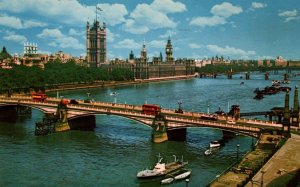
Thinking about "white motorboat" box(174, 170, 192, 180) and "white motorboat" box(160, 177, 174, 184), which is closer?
"white motorboat" box(160, 177, 174, 184)

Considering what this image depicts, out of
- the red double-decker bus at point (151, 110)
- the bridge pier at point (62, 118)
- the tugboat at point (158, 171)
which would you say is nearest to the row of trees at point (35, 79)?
the bridge pier at point (62, 118)

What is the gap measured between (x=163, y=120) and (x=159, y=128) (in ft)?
4.86

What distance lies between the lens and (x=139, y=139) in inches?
2827

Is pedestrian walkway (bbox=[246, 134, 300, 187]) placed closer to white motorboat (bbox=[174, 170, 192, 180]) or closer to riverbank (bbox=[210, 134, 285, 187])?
riverbank (bbox=[210, 134, 285, 187])

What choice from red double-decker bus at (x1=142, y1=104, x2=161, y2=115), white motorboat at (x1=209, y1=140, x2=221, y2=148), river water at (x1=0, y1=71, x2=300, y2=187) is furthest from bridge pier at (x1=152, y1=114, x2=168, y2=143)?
white motorboat at (x1=209, y1=140, x2=221, y2=148)

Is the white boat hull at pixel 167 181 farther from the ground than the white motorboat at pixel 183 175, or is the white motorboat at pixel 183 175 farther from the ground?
the white motorboat at pixel 183 175

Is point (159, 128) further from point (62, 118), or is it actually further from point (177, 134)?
point (62, 118)

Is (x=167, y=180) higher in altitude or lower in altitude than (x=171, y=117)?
lower

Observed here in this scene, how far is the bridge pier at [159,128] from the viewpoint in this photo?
67.6 m

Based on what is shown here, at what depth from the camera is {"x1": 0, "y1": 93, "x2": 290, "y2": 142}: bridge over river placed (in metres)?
63.2

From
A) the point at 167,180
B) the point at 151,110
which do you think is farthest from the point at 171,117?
the point at 167,180

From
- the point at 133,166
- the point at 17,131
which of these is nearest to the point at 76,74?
the point at 17,131

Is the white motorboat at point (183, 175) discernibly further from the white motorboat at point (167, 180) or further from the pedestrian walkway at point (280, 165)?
the pedestrian walkway at point (280, 165)

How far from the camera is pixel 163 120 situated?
6756cm
